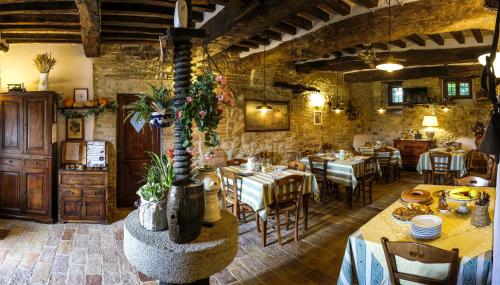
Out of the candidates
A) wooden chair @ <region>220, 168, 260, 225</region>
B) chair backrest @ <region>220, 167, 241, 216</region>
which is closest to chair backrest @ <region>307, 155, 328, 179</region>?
wooden chair @ <region>220, 168, 260, 225</region>

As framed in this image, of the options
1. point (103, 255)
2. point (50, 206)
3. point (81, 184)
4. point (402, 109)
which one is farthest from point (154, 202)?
point (402, 109)

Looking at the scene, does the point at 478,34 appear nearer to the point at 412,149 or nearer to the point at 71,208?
the point at 412,149

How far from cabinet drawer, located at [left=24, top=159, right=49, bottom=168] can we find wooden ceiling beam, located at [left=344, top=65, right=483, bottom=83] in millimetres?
7287

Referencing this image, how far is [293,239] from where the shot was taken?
3.78 m

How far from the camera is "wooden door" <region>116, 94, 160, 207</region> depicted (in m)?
5.11

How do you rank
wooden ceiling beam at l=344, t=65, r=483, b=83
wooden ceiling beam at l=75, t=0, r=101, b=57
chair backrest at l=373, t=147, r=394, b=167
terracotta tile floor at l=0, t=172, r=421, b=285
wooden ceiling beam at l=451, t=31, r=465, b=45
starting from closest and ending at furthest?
wooden ceiling beam at l=75, t=0, r=101, b=57
terracotta tile floor at l=0, t=172, r=421, b=285
wooden ceiling beam at l=451, t=31, r=465, b=45
chair backrest at l=373, t=147, r=394, b=167
wooden ceiling beam at l=344, t=65, r=483, b=83

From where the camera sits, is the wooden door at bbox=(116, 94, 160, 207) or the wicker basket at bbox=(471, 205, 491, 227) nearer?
the wicker basket at bbox=(471, 205, 491, 227)

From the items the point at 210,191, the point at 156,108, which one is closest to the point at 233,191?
the point at 210,191

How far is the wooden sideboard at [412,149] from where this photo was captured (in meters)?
8.15

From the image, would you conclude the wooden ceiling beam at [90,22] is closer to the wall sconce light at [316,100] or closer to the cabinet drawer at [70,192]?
the cabinet drawer at [70,192]

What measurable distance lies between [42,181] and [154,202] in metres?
3.38

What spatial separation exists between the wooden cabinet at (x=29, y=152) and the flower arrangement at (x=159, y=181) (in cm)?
305

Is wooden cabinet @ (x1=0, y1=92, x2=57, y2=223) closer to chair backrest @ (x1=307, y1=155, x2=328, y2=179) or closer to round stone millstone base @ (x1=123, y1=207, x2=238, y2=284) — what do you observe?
round stone millstone base @ (x1=123, y1=207, x2=238, y2=284)

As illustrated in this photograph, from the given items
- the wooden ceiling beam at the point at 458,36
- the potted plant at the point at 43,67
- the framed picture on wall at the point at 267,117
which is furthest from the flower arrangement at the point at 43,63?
the wooden ceiling beam at the point at 458,36
